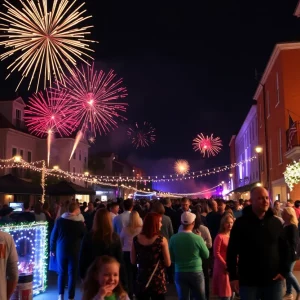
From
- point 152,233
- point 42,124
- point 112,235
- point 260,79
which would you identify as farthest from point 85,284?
point 260,79

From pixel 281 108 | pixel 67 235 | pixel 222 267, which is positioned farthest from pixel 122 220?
pixel 281 108

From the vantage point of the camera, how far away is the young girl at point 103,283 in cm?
407

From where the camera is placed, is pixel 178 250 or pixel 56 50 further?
pixel 56 50

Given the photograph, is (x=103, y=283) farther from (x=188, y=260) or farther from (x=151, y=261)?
(x=188, y=260)

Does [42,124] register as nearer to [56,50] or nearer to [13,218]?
[56,50]

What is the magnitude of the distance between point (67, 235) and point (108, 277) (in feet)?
16.8

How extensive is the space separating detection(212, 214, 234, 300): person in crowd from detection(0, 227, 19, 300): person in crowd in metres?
3.69

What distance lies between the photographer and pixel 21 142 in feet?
136

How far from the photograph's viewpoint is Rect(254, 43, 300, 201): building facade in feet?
80.7

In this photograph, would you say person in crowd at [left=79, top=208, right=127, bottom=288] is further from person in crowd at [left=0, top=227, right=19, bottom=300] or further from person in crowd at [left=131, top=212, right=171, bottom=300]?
person in crowd at [left=0, top=227, right=19, bottom=300]

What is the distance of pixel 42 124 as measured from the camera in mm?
24469

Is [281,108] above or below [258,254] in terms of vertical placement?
above

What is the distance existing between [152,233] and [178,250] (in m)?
0.75

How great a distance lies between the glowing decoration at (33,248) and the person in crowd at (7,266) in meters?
3.88
